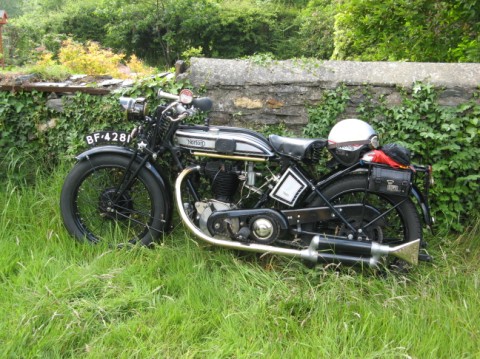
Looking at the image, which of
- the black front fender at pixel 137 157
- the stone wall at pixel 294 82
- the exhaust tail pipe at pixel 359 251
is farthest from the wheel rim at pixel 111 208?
the exhaust tail pipe at pixel 359 251

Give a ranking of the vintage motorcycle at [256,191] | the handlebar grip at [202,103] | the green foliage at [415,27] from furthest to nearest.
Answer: the green foliage at [415,27], the handlebar grip at [202,103], the vintage motorcycle at [256,191]

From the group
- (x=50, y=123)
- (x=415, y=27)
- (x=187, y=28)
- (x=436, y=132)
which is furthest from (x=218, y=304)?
(x=187, y=28)

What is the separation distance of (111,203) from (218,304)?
1.16 meters

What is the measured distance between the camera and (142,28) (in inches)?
507

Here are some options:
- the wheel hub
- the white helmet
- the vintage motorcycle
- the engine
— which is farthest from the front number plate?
the white helmet

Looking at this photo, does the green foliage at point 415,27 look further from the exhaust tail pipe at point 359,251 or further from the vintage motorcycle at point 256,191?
the exhaust tail pipe at point 359,251

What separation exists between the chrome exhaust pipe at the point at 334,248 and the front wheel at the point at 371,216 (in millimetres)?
110

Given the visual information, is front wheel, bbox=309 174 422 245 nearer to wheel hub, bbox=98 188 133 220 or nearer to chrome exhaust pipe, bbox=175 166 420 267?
chrome exhaust pipe, bbox=175 166 420 267

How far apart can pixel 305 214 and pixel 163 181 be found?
104 cm

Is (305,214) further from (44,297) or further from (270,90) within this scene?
(44,297)

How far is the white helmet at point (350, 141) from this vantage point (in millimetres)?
2993

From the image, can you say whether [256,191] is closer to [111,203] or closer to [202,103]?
[202,103]

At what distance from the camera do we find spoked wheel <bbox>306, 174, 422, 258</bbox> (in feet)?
9.94

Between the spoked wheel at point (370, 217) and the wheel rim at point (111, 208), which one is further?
the wheel rim at point (111, 208)
